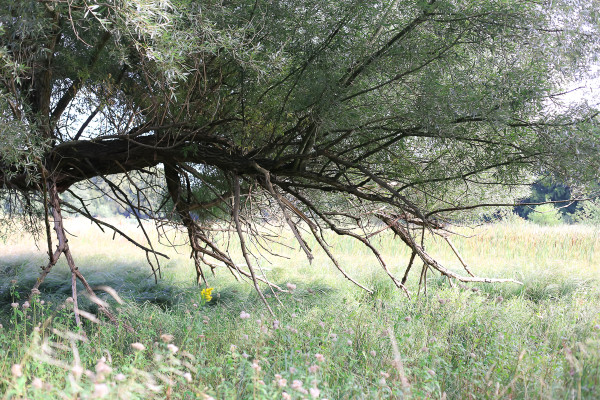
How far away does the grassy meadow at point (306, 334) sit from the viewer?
7.72 ft

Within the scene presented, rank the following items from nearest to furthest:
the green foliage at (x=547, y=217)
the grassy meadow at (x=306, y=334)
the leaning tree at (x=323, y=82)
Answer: the grassy meadow at (x=306, y=334) → the leaning tree at (x=323, y=82) → the green foliage at (x=547, y=217)

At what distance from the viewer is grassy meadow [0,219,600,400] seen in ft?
7.72

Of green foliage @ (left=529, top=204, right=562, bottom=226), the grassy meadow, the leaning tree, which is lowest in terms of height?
the grassy meadow

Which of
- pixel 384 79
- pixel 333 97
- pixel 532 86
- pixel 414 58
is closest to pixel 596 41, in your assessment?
pixel 532 86

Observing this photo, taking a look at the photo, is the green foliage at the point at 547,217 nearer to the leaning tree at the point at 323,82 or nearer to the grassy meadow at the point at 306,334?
the grassy meadow at the point at 306,334

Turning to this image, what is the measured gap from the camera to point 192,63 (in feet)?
12.0

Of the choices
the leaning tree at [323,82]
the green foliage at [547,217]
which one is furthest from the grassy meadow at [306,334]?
the green foliage at [547,217]

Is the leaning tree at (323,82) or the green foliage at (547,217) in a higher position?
the green foliage at (547,217)

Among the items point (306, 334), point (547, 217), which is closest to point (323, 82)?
point (306, 334)

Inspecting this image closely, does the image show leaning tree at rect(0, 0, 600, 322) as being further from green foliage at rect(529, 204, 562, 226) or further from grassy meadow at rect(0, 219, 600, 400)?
green foliage at rect(529, 204, 562, 226)

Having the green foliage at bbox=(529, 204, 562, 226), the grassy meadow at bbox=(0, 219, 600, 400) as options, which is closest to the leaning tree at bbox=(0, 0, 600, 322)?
the grassy meadow at bbox=(0, 219, 600, 400)

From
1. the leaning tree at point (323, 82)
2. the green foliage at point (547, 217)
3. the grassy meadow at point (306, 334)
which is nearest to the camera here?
the grassy meadow at point (306, 334)

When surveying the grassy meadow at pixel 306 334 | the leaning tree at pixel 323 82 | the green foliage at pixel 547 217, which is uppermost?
the green foliage at pixel 547 217

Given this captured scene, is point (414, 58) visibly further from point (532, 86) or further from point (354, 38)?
point (532, 86)
